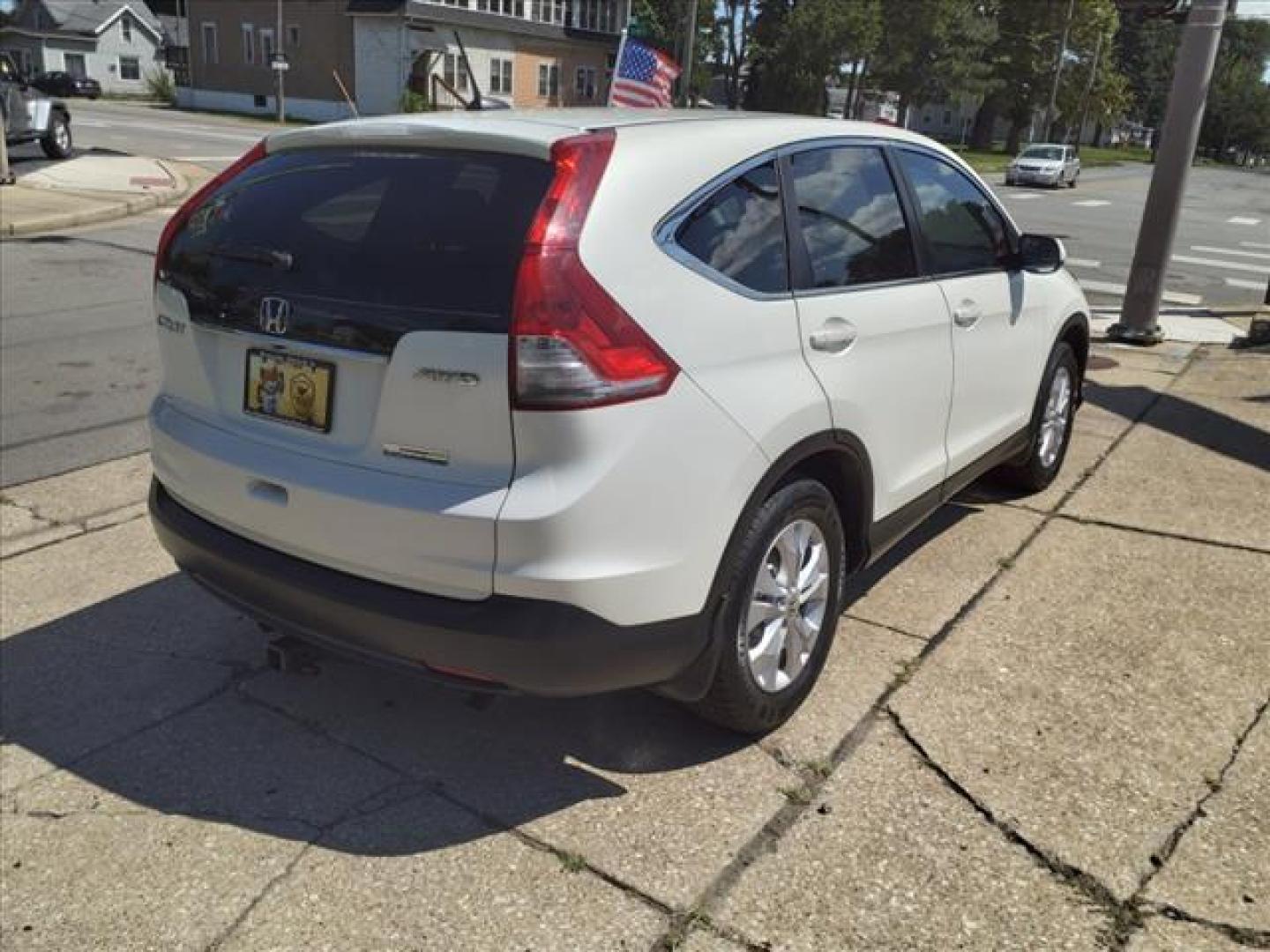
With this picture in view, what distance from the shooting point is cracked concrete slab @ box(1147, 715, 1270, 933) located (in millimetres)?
2613

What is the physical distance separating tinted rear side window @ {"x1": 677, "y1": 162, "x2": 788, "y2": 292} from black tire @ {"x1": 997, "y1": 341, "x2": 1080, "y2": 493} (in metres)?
2.29

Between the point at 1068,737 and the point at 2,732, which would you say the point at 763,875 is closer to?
the point at 1068,737

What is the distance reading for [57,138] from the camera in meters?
21.0

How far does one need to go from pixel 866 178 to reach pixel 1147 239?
6294mm

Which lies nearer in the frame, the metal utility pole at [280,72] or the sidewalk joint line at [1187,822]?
the sidewalk joint line at [1187,822]

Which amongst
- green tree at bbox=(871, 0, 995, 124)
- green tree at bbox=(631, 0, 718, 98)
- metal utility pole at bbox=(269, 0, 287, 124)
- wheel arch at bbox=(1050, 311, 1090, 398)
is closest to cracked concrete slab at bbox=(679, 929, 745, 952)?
wheel arch at bbox=(1050, 311, 1090, 398)

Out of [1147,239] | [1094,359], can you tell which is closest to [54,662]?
[1094,359]

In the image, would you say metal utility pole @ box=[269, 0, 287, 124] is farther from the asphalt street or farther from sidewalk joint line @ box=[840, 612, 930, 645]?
sidewalk joint line @ box=[840, 612, 930, 645]

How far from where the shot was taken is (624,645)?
2680 mm

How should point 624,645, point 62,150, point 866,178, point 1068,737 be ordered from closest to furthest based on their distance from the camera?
point 624,645 → point 1068,737 → point 866,178 → point 62,150

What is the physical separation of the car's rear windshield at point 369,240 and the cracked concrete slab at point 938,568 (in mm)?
2132

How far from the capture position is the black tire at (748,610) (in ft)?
9.62

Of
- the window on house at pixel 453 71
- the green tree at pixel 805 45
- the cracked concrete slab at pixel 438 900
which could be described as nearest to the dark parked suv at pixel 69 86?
the window on house at pixel 453 71

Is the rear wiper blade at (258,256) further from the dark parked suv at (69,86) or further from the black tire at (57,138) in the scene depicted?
the dark parked suv at (69,86)
